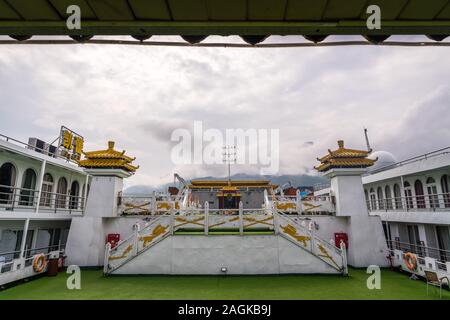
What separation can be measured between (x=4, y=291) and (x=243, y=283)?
10304 mm

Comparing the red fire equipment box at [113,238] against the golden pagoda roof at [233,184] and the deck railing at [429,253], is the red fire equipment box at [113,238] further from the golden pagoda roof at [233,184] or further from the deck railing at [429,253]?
the deck railing at [429,253]

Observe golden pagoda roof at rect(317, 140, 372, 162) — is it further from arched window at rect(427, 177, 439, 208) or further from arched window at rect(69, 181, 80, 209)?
arched window at rect(69, 181, 80, 209)

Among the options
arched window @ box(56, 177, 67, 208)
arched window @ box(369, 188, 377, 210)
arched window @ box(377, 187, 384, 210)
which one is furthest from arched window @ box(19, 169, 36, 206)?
arched window @ box(369, 188, 377, 210)

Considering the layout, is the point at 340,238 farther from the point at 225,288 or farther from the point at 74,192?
the point at 74,192

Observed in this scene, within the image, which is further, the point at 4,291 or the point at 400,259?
the point at 400,259

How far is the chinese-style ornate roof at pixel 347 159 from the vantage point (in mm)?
15828

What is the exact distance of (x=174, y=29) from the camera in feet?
8.48

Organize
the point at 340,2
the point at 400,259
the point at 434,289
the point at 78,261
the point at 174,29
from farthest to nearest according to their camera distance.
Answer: the point at 78,261 → the point at 400,259 → the point at 434,289 → the point at 174,29 → the point at 340,2

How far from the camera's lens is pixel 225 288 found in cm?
1066

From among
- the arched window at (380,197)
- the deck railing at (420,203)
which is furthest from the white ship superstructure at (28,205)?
the arched window at (380,197)

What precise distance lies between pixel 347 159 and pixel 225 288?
36.2 ft

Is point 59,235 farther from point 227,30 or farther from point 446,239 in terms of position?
point 446,239

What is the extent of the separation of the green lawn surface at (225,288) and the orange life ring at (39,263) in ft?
1.69
